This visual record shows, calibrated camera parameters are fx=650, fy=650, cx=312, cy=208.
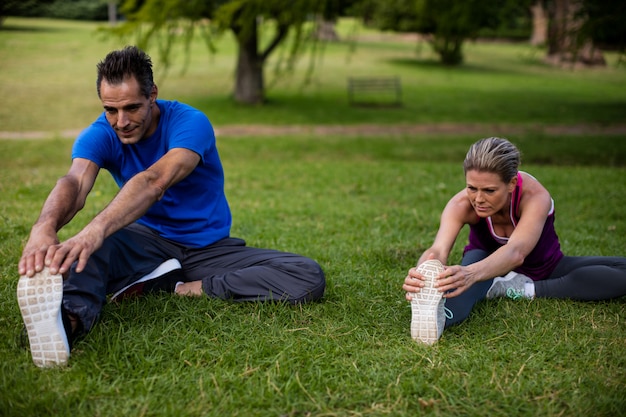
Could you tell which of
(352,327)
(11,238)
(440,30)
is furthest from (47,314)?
(440,30)

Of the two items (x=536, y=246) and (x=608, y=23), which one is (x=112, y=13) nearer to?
(x=608, y=23)

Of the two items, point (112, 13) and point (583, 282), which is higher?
point (583, 282)

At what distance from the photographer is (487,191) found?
12.7 ft

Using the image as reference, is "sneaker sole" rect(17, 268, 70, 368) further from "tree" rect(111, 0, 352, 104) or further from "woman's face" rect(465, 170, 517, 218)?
"tree" rect(111, 0, 352, 104)

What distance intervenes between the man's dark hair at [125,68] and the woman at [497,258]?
6.34ft

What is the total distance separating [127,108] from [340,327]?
1.80m

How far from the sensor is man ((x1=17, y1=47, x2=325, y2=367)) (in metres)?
3.17

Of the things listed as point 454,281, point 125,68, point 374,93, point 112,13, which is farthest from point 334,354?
point 112,13

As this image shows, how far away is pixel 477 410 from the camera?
288cm

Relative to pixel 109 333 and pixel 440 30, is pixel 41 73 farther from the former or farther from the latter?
pixel 109 333

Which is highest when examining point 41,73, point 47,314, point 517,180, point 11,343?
point 517,180

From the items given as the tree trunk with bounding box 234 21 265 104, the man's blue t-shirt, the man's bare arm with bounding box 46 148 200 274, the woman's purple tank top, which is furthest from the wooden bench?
the man's bare arm with bounding box 46 148 200 274

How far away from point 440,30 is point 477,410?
36.3ft

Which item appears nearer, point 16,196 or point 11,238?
point 11,238
